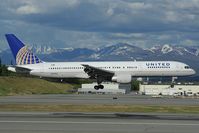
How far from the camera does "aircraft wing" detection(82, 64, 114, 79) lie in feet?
216

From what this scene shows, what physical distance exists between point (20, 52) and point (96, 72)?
17836mm

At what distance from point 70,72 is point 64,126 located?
5058 cm

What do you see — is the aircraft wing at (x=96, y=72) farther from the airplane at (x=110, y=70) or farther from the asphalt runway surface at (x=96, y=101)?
the asphalt runway surface at (x=96, y=101)

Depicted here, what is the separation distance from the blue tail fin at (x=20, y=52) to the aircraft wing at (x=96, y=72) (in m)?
11.4

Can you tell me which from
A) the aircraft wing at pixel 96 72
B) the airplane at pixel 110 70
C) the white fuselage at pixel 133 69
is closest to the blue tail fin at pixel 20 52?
the airplane at pixel 110 70

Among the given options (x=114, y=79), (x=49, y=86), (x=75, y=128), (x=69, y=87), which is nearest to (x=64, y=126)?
(x=75, y=128)

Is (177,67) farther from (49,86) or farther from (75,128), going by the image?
(75,128)

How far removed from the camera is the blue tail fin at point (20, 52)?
7575cm

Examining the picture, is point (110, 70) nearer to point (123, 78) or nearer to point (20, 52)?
point (123, 78)

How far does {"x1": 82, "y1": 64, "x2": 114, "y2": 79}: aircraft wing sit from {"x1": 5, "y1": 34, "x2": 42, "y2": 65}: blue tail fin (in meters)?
11.4

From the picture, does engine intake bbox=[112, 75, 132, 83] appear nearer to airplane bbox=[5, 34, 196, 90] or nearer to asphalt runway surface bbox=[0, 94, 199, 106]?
airplane bbox=[5, 34, 196, 90]

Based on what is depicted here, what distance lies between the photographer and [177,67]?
215 ft

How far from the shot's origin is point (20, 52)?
258ft

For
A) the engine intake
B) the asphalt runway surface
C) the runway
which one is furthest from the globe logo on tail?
the runway
